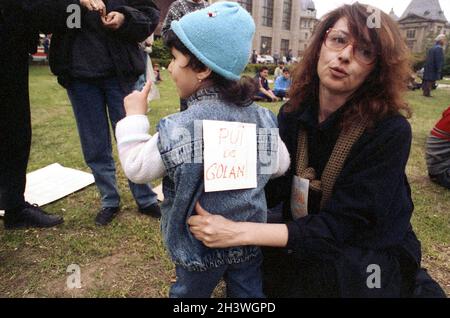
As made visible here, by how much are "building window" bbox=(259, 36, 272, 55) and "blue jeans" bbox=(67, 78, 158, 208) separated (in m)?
53.9

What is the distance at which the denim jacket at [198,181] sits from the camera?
1.23 meters

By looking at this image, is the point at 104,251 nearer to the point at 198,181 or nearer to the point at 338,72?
the point at 198,181

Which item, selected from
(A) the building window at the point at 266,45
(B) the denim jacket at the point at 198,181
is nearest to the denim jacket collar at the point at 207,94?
(B) the denim jacket at the point at 198,181

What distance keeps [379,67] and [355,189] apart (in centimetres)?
54

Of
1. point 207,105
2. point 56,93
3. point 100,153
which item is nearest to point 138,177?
point 207,105

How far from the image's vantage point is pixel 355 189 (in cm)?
143

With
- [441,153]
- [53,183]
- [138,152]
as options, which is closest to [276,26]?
[441,153]

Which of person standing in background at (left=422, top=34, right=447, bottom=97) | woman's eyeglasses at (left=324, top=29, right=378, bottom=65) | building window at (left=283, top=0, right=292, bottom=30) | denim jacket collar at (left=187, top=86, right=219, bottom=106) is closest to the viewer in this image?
denim jacket collar at (left=187, top=86, right=219, bottom=106)

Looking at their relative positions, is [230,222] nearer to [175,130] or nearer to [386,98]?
[175,130]

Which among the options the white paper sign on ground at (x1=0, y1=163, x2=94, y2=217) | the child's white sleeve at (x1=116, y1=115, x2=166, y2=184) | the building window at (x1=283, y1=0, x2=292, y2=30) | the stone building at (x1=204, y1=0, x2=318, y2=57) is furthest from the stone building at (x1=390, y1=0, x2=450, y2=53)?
the child's white sleeve at (x1=116, y1=115, x2=166, y2=184)

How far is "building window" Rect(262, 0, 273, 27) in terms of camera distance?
52.0m

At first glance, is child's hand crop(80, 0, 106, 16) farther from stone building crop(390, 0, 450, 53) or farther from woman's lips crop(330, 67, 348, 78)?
stone building crop(390, 0, 450, 53)

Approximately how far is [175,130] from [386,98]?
942 mm

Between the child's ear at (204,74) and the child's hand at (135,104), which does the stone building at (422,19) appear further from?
the child's hand at (135,104)
